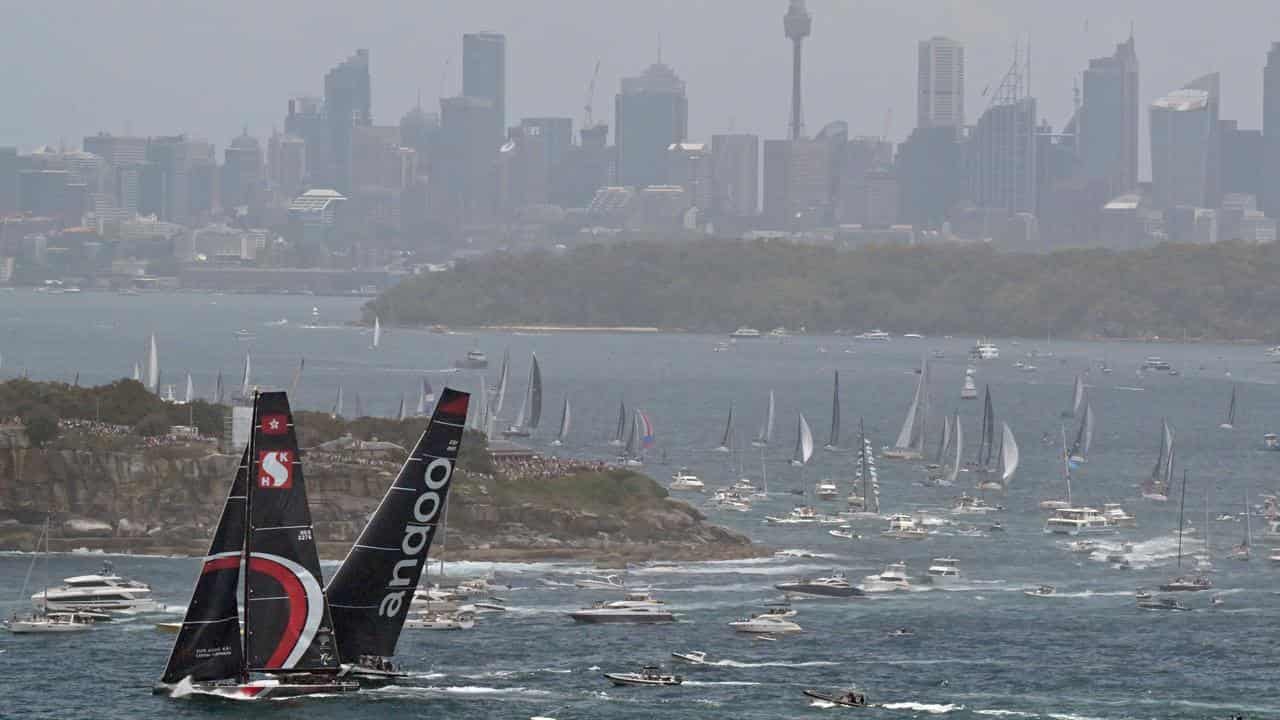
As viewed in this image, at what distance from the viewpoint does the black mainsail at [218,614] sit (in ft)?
155

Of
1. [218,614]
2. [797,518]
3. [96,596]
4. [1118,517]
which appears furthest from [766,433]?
[218,614]

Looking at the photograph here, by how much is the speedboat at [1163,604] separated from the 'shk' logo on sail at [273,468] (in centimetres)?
3638

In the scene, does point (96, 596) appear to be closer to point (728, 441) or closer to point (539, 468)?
point (539, 468)

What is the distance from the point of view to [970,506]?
102438mm

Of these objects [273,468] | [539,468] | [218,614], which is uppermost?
[273,468]

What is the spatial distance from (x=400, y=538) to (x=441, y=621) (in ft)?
53.0

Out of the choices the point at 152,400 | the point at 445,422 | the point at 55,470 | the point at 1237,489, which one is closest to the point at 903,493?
the point at 1237,489

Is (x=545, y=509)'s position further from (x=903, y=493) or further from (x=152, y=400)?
(x=903, y=493)

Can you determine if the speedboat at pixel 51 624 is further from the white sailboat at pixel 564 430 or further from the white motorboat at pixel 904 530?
the white sailboat at pixel 564 430

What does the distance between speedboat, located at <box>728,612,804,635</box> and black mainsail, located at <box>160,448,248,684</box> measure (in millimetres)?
21193

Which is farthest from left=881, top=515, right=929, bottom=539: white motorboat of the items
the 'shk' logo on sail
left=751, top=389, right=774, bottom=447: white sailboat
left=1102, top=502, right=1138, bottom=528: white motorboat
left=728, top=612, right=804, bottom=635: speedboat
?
the 'shk' logo on sail

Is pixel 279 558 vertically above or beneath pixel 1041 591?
above

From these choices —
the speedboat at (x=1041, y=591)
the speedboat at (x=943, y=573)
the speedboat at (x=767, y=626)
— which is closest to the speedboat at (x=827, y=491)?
the speedboat at (x=943, y=573)

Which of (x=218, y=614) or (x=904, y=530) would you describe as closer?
(x=218, y=614)
